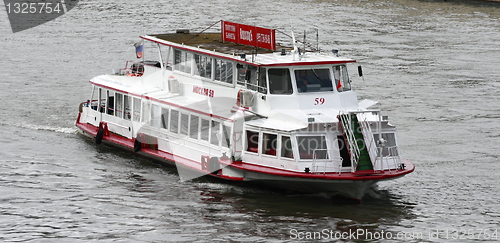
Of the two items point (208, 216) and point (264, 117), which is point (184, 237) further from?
point (264, 117)

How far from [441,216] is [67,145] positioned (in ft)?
50.2

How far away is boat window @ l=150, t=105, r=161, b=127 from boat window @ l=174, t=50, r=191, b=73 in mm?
1666

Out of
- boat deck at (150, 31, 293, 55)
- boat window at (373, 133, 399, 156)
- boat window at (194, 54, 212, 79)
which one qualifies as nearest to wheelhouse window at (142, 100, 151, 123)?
boat window at (194, 54, 212, 79)

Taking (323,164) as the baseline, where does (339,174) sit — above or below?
below

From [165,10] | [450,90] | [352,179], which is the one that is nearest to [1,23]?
[165,10]

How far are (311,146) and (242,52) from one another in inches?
188

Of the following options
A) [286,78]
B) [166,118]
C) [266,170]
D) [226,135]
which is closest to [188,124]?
[166,118]

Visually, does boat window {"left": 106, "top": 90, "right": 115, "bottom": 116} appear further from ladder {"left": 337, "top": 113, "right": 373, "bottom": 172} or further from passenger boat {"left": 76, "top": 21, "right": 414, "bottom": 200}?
ladder {"left": 337, "top": 113, "right": 373, "bottom": 172}

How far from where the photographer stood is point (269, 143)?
2222 cm

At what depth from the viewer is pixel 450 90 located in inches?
1502

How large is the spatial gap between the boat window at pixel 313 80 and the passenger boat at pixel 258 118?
0.03 metres

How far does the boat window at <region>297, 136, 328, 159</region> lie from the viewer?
21547 millimetres

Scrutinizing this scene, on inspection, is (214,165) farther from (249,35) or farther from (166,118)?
(249,35)

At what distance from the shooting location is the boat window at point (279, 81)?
905 inches
